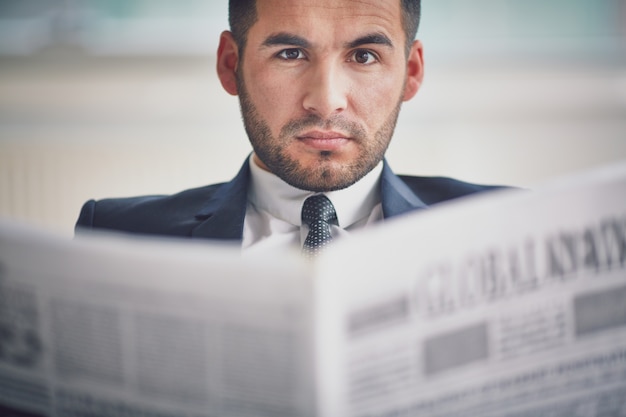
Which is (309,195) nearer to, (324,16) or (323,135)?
(323,135)

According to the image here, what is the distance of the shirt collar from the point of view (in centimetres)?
123

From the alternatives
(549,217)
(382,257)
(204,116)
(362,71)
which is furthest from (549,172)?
(382,257)

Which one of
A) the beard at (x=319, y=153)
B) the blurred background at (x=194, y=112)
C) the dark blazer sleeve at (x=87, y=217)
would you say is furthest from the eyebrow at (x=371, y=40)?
the blurred background at (x=194, y=112)

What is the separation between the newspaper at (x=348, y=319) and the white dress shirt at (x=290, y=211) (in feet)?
1.62

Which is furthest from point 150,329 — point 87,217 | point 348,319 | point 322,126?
point 87,217

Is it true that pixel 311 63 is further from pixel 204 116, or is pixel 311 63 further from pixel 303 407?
pixel 204 116

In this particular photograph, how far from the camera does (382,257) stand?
66 cm

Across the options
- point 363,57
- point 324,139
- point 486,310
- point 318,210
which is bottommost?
point 486,310

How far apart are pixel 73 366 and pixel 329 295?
286 millimetres

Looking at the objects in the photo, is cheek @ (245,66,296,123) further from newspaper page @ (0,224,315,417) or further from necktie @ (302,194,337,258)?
newspaper page @ (0,224,315,417)

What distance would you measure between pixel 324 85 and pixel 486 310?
0.51 meters

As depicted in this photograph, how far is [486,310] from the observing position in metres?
0.73

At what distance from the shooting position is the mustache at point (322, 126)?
3.73ft

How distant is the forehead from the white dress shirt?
0.25 m
